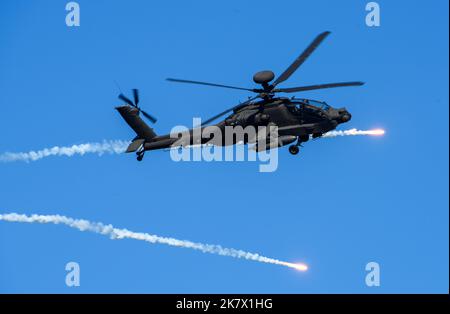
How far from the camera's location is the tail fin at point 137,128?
237 ft

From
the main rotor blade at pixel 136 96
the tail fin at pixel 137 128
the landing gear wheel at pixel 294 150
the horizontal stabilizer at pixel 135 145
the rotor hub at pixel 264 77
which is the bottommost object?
the landing gear wheel at pixel 294 150

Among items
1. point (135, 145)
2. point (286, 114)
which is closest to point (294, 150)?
point (286, 114)

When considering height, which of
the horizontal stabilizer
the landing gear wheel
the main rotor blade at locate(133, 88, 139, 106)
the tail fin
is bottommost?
the landing gear wheel

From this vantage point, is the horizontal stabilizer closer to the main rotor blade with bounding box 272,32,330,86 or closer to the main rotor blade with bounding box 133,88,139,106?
the main rotor blade with bounding box 133,88,139,106

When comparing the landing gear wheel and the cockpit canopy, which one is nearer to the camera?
the landing gear wheel

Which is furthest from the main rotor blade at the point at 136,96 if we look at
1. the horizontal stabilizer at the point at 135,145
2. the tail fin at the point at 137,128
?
the horizontal stabilizer at the point at 135,145

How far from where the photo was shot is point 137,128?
7262cm

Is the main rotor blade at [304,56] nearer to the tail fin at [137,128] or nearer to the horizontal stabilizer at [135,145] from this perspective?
the tail fin at [137,128]

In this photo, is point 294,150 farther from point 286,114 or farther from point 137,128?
point 137,128

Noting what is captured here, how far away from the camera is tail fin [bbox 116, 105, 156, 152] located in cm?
7231

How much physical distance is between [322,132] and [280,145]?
113 inches

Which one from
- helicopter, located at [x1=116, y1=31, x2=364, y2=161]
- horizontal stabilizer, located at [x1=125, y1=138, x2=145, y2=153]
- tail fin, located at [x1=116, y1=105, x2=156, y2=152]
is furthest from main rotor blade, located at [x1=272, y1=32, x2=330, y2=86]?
horizontal stabilizer, located at [x1=125, y1=138, x2=145, y2=153]
